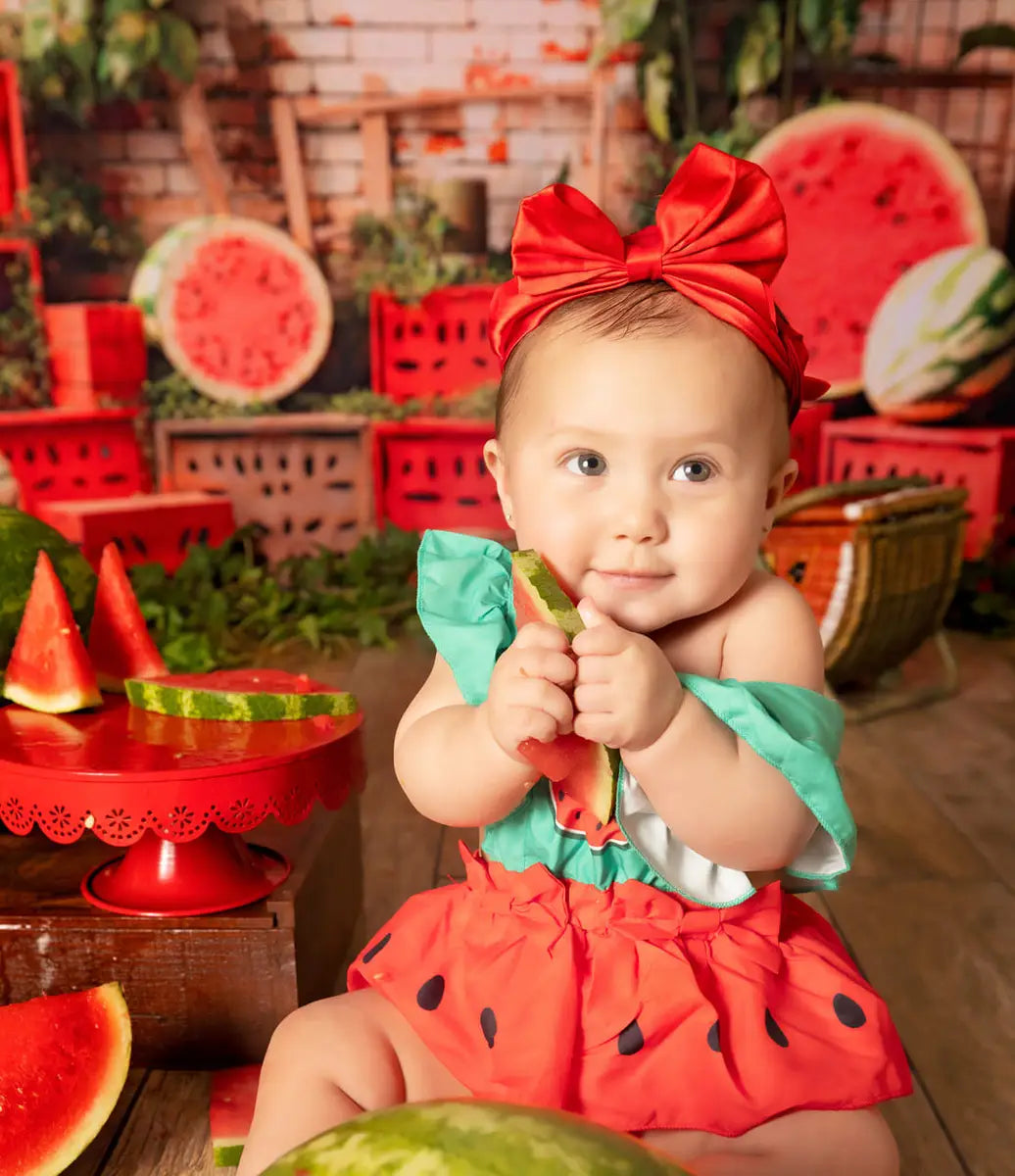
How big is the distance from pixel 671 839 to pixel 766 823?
0.13 m

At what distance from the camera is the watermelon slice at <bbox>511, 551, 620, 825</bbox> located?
995 mm

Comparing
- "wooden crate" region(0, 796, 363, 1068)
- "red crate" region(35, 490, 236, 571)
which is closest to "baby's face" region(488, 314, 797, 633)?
"wooden crate" region(0, 796, 363, 1068)

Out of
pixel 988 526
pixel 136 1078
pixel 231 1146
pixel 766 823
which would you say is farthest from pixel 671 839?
pixel 988 526

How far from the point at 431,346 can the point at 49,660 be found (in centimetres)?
348

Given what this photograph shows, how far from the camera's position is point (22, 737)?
142 cm

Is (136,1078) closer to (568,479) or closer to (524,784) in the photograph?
(524,784)

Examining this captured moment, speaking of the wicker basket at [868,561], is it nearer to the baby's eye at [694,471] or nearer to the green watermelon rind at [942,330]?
the green watermelon rind at [942,330]

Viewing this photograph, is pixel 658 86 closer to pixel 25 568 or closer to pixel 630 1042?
pixel 25 568

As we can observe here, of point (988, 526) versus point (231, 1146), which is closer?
point (231, 1146)

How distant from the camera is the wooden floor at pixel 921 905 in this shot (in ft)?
4.53

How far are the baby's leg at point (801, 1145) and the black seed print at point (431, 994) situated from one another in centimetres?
24

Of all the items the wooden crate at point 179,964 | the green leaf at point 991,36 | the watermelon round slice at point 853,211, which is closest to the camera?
the wooden crate at point 179,964

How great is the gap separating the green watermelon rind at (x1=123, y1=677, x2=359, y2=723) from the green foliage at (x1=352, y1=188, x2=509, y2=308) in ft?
11.6

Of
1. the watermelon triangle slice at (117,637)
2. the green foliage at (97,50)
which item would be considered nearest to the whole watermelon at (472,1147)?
the watermelon triangle slice at (117,637)
